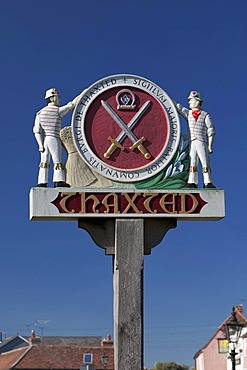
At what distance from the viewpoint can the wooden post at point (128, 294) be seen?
13188mm

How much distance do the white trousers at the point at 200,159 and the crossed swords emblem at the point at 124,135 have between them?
27.3 inches

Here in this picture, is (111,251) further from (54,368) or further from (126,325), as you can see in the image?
(54,368)

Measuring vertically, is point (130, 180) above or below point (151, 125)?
below

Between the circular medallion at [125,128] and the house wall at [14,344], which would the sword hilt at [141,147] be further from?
the house wall at [14,344]

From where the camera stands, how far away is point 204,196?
1377 centimetres

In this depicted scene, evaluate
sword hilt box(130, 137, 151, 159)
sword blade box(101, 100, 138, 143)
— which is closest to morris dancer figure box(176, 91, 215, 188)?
sword hilt box(130, 137, 151, 159)

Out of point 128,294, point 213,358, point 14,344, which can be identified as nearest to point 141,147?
point 128,294

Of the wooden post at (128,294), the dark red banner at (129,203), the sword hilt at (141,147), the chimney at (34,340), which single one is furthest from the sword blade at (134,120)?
the chimney at (34,340)

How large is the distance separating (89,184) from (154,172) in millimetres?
1020

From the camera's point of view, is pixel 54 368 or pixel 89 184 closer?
pixel 89 184

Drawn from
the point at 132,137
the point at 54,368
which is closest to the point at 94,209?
the point at 132,137

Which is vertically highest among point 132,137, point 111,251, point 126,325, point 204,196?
point 132,137

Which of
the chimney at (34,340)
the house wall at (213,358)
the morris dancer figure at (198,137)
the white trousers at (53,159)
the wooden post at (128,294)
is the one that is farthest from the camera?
the chimney at (34,340)

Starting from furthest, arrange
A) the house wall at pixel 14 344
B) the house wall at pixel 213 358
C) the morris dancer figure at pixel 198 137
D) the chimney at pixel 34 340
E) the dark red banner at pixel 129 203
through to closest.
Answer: the house wall at pixel 14 344
the chimney at pixel 34 340
the house wall at pixel 213 358
the morris dancer figure at pixel 198 137
the dark red banner at pixel 129 203
